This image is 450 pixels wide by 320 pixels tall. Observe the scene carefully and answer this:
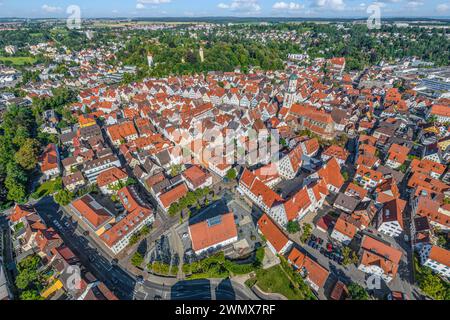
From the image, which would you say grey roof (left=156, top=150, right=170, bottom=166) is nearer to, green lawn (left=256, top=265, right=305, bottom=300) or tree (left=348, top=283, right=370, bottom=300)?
green lawn (left=256, top=265, right=305, bottom=300)

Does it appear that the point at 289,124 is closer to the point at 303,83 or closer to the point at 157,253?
the point at 303,83

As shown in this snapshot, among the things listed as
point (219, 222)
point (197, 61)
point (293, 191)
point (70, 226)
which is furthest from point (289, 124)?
point (197, 61)

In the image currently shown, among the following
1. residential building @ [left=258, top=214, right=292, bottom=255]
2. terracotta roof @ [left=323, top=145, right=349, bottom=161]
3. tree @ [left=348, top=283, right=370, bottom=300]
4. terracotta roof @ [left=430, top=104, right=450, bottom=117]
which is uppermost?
terracotta roof @ [left=430, top=104, right=450, bottom=117]

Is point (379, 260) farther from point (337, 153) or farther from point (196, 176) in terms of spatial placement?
point (196, 176)

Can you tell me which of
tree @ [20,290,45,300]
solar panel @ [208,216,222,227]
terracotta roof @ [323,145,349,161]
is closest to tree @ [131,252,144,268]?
solar panel @ [208,216,222,227]

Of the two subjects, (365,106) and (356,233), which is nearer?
(356,233)

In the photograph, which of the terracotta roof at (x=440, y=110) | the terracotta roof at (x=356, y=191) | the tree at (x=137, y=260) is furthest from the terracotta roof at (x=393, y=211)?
the terracotta roof at (x=440, y=110)
